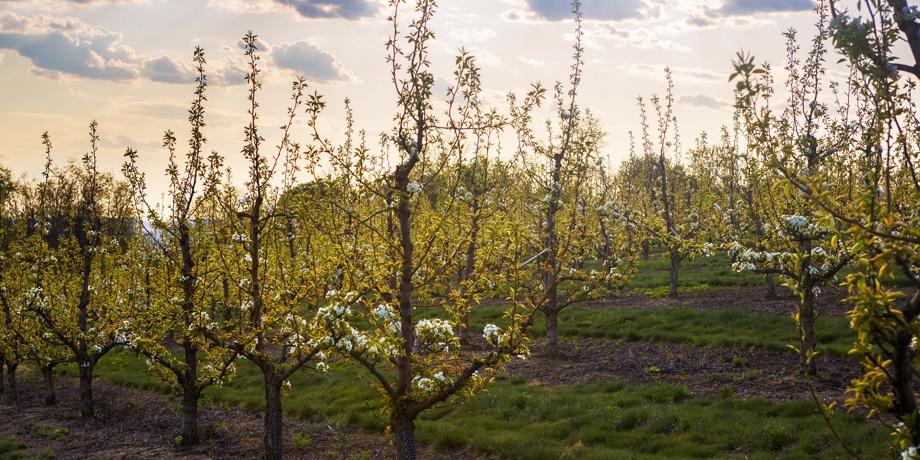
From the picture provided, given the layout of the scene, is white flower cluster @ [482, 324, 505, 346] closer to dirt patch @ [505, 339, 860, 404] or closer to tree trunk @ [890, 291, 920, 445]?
tree trunk @ [890, 291, 920, 445]

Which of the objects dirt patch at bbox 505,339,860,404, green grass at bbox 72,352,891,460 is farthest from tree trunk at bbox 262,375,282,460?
dirt patch at bbox 505,339,860,404

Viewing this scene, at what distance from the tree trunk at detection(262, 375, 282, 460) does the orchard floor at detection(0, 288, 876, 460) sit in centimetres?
167

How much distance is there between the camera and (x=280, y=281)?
51.0 feet

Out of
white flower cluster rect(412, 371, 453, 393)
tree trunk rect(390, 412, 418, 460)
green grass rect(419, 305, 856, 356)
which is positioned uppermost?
white flower cluster rect(412, 371, 453, 393)

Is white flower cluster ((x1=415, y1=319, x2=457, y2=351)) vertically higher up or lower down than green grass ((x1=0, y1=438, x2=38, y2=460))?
higher up

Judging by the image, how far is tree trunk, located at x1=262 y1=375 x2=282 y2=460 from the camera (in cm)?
1497

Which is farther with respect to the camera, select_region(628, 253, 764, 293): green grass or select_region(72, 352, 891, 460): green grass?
select_region(628, 253, 764, 293): green grass

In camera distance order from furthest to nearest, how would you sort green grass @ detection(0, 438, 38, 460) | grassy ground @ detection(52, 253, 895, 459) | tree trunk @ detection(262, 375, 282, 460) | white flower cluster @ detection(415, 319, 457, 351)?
green grass @ detection(0, 438, 38, 460) < tree trunk @ detection(262, 375, 282, 460) < grassy ground @ detection(52, 253, 895, 459) < white flower cluster @ detection(415, 319, 457, 351)

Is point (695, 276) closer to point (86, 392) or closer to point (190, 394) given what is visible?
point (190, 394)

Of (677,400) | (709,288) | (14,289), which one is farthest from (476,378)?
(709,288)

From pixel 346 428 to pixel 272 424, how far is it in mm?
3982

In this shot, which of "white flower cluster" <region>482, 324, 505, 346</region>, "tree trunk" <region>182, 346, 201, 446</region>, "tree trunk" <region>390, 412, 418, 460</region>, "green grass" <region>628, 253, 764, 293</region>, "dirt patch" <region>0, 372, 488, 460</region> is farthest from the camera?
"green grass" <region>628, 253, 764, 293</region>

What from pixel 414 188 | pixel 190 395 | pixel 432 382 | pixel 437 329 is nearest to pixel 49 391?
pixel 190 395

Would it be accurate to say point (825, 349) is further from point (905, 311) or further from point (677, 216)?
point (677, 216)
